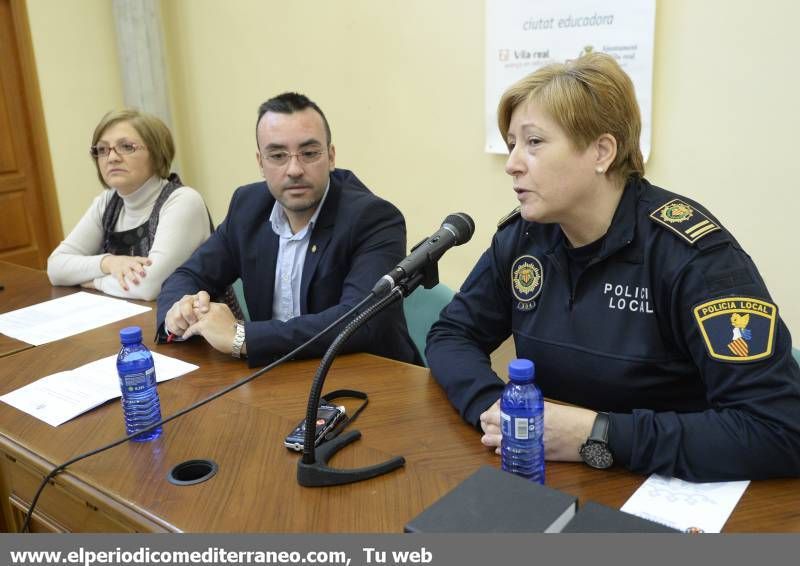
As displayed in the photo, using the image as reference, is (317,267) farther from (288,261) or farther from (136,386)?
(136,386)

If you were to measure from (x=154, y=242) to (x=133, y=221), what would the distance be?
9.1 inches

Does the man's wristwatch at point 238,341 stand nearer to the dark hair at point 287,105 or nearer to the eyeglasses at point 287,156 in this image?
the eyeglasses at point 287,156

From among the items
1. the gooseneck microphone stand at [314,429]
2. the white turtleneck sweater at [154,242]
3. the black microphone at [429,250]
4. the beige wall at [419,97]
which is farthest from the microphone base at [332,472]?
the beige wall at [419,97]

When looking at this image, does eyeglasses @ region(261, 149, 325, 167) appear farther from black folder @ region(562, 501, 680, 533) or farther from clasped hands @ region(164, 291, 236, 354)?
black folder @ region(562, 501, 680, 533)

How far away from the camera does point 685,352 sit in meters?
1.31

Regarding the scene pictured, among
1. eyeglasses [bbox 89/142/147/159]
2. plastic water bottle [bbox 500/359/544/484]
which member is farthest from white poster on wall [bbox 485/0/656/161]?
plastic water bottle [bbox 500/359/544/484]

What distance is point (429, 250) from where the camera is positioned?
1159 millimetres

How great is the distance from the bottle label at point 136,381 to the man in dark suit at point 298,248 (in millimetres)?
411

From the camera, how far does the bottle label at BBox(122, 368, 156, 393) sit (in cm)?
132

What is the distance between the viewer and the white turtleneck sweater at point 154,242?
238 centimetres

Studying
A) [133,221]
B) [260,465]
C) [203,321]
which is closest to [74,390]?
[203,321]

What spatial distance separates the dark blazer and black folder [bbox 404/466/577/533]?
0.83m

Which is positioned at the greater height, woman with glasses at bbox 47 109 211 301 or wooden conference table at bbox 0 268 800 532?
woman with glasses at bbox 47 109 211 301

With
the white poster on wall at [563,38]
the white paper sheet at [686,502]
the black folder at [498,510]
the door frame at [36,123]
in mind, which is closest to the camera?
the black folder at [498,510]
